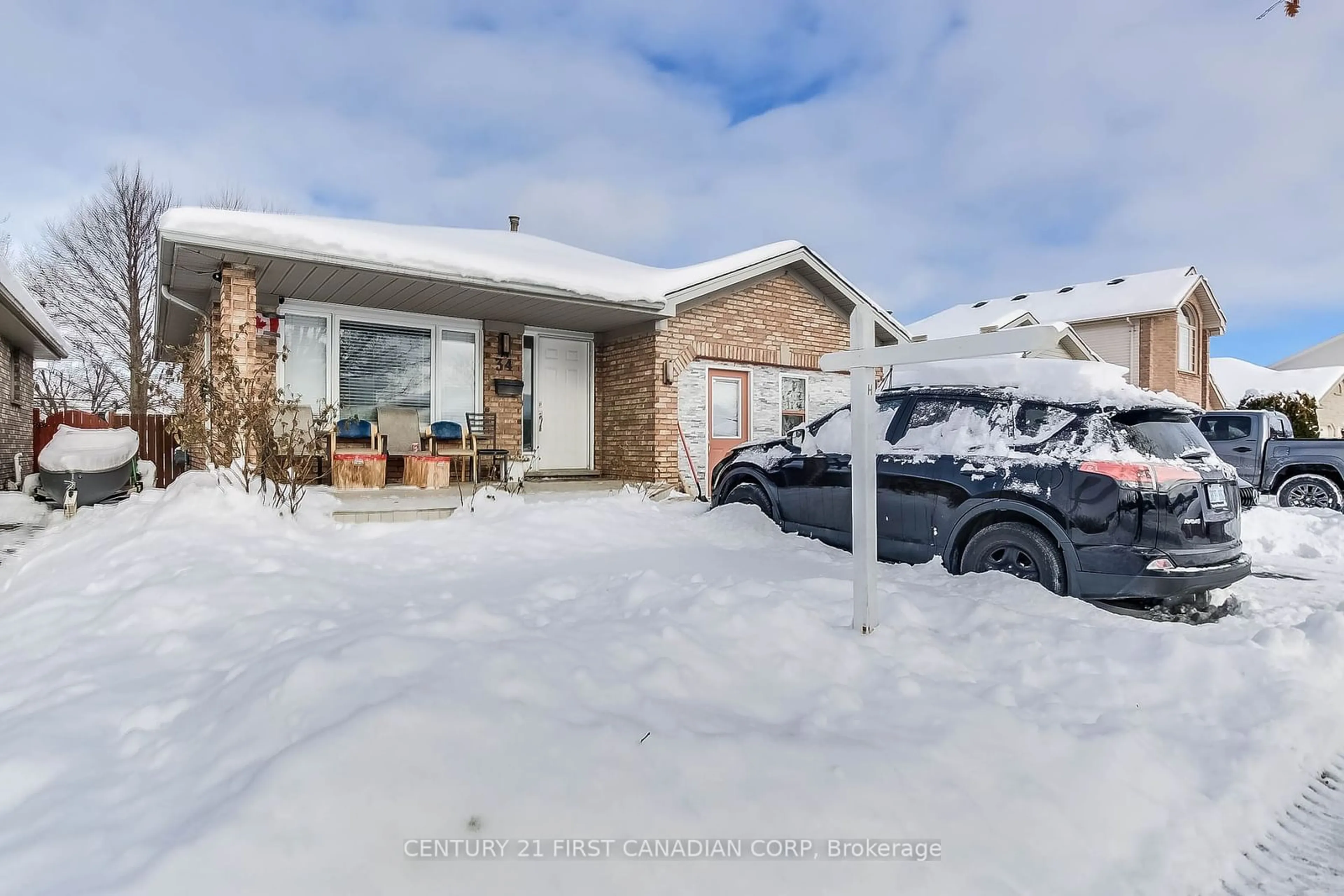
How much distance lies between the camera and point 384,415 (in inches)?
362

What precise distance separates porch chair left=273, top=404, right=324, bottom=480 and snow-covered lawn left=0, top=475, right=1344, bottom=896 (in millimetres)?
2529

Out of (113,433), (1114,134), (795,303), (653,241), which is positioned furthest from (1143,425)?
(653,241)

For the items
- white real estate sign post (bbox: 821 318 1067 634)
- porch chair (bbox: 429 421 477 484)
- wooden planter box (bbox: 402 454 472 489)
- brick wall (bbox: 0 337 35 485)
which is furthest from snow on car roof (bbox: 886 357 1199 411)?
brick wall (bbox: 0 337 35 485)

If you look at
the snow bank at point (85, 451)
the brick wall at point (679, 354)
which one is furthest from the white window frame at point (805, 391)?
the snow bank at point (85, 451)

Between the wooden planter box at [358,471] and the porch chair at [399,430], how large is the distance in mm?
705

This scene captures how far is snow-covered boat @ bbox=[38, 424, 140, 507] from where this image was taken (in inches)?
376

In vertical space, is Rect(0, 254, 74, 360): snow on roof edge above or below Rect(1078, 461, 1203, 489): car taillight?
above

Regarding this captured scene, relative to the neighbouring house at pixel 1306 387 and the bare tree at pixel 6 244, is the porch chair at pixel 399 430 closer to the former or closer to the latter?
the bare tree at pixel 6 244

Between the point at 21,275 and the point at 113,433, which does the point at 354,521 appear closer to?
the point at 113,433

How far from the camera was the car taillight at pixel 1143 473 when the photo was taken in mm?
4129

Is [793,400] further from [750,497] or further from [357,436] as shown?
[357,436]

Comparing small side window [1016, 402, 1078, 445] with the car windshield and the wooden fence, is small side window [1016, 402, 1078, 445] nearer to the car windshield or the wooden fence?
the car windshield

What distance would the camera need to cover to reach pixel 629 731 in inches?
93.4

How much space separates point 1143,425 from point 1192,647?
161 cm
